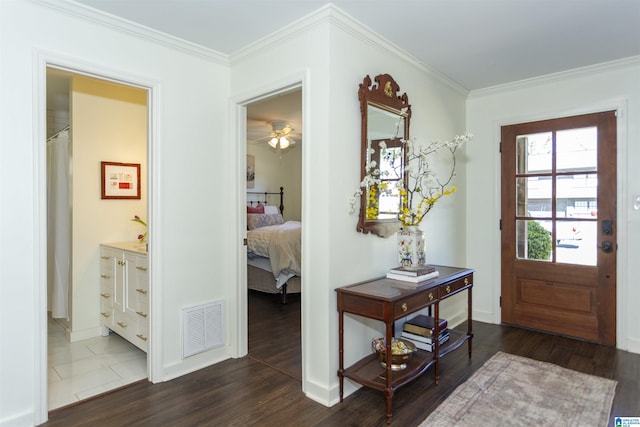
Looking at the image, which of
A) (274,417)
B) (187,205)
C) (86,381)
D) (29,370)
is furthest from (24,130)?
(274,417)

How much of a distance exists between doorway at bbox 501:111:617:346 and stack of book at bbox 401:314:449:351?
4.43ft

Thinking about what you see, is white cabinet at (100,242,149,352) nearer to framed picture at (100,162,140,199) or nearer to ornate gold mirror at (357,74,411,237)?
framed picture at (100,162,140,199)

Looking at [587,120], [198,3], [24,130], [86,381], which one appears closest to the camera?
[24,130]

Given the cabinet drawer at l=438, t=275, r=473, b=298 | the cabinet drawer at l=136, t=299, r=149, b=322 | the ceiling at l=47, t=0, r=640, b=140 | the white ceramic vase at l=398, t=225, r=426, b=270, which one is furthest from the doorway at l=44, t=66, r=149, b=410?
the cabinet drawer at l=438, t=275, r=473, b=298

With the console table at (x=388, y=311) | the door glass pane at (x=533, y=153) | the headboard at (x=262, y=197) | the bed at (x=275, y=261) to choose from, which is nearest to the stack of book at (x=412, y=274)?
the console table at (x=388, y=311)

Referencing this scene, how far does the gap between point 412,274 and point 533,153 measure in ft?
6.99

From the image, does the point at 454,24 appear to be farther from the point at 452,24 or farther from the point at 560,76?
the point at 560,76

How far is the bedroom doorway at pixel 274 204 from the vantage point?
3242 mm

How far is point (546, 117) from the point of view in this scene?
3.59 m

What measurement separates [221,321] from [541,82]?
12.0ft

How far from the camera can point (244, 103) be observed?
2979 millimetres

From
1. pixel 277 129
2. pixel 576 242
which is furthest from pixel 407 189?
pixel 277 129

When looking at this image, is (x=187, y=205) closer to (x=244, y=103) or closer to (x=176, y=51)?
(x=244, y=103)

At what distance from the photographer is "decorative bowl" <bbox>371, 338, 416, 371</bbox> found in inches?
95.0
